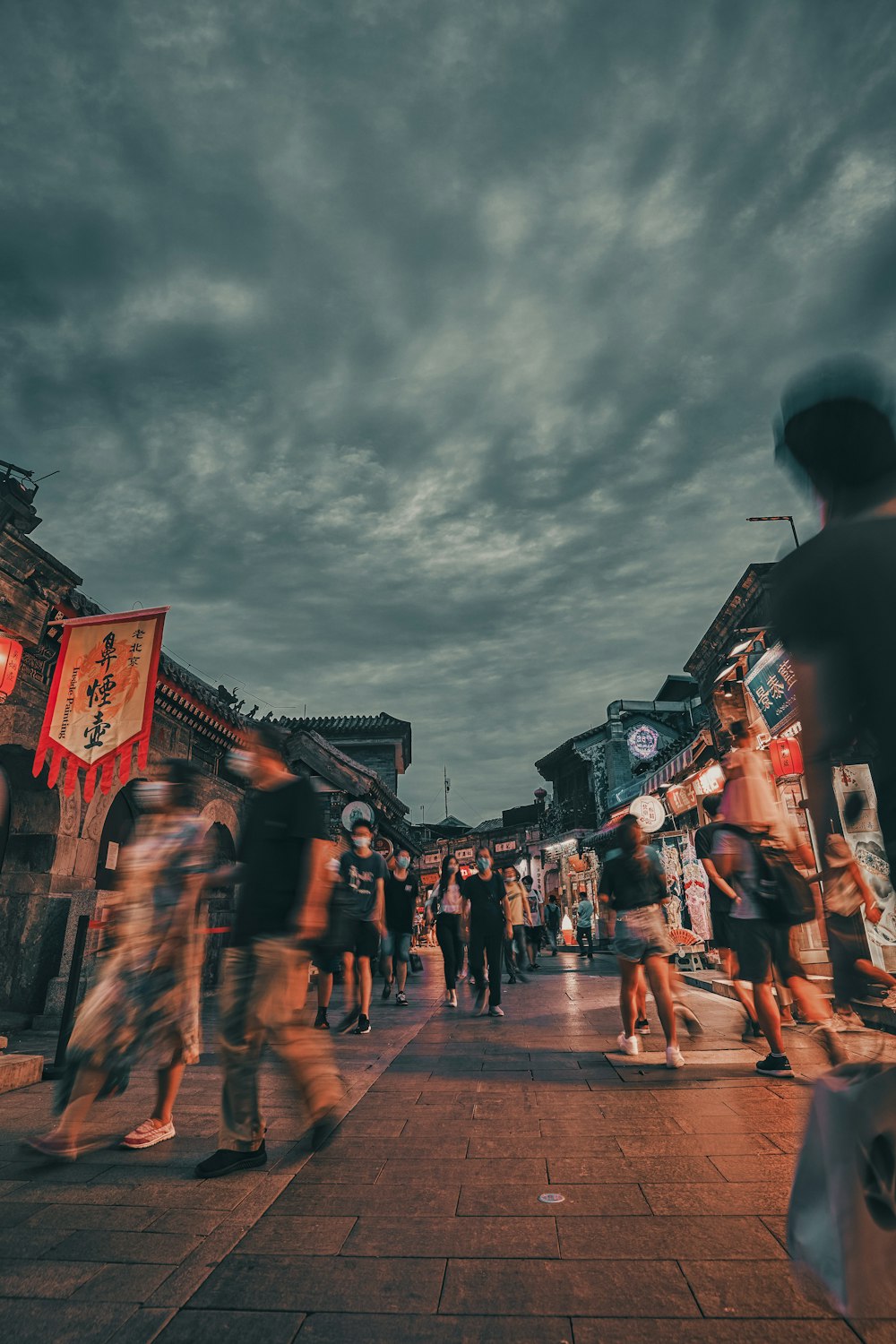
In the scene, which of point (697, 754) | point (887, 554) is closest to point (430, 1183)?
point (887, 554)

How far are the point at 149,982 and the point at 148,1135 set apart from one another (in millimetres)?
837

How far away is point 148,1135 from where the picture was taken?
363 cm

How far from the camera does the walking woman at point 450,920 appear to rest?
904 centimetres

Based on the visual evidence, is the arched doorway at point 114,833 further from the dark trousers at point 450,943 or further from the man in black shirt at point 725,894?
the man in black shirt at point 725,894

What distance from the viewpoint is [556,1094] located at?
14.9 ft

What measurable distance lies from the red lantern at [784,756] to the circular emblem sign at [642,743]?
2089cm

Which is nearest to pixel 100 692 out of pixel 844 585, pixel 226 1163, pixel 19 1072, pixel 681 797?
pixel 19 1072

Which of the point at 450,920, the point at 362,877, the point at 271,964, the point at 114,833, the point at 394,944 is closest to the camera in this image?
the point at 271,964

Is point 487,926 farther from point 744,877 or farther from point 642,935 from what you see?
point 744,877

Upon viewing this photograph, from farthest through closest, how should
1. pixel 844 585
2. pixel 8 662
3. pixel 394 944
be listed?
pixel 394 944
pixel 8 662
pixel 844 585

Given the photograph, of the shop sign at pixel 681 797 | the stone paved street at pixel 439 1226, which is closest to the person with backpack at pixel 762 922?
the stone paved street at pixel 439 1226

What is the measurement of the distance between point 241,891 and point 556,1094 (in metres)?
2.55

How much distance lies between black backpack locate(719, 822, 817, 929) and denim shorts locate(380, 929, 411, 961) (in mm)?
5679

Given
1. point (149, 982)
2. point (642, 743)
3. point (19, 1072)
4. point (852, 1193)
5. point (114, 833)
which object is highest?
point (642, 743)
